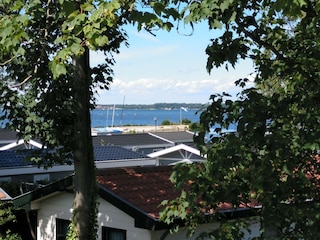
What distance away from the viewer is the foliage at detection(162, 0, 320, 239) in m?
4.92

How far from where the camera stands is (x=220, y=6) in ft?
14.9

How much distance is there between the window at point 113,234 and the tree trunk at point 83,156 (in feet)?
2.16

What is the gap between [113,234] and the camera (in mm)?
12523

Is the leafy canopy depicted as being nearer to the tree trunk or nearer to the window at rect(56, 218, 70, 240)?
the tree trunk

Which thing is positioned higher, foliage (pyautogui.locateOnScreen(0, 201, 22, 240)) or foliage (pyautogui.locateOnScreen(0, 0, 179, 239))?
foliage (pyautogui.locateOnScreen(0, 0, 179, 239))

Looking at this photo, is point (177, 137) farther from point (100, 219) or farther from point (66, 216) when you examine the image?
point (100, 219)

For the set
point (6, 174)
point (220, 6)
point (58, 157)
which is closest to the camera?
point (220, 6)

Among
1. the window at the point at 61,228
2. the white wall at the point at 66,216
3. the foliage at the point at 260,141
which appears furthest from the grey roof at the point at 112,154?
the foliage at the point at 260,141

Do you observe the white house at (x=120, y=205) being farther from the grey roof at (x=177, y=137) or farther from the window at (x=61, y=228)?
the grey roof at (x=177, y=137)

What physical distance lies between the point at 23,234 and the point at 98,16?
1292 cm

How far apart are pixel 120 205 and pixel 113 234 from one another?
1301 mm

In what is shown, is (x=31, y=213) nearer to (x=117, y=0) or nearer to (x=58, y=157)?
(x=58, y=157)

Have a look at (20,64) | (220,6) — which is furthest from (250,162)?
(20,64)

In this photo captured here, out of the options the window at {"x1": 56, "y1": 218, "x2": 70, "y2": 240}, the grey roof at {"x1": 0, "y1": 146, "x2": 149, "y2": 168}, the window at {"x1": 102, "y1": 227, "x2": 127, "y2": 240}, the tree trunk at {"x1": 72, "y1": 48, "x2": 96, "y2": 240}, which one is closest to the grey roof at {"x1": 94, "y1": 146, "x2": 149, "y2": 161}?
the grey roof at {"x1": 0, "y1": 146, "x2": 149, "y2": 168}
